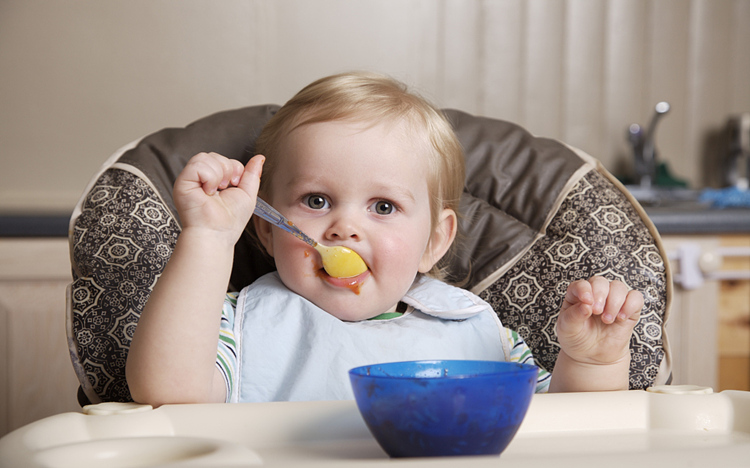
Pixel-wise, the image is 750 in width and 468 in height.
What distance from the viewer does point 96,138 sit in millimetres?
2098

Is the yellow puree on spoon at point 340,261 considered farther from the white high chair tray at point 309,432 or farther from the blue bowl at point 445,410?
the blue bowl at point 445,410

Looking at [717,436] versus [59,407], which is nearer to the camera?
[717,436]

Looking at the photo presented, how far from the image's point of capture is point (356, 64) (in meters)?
2.21

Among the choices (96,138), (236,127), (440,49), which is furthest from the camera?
(440,49)

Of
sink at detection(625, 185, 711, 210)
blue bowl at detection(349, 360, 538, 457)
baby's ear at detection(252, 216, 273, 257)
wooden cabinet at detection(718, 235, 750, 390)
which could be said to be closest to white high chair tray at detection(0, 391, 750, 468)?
blue bowl at detection(349, 360, 538, 457)

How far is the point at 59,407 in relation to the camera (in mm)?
1597

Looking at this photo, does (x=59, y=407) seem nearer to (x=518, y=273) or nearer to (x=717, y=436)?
(x=518, y=273)

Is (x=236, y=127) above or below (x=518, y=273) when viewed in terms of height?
above

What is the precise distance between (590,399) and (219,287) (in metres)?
0.40

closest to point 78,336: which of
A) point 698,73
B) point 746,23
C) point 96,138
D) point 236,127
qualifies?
point 236,127

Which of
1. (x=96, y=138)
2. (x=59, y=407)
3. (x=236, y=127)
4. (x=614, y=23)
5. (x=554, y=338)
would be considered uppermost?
(x=614, y=23)

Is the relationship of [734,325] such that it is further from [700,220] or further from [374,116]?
[374,116]

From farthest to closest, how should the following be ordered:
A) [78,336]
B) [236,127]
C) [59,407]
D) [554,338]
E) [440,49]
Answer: [440,49]
[59,407]
[236,127]
[554,338]
[78,336]

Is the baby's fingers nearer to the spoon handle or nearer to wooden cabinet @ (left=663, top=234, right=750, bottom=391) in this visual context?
the spoon handle
